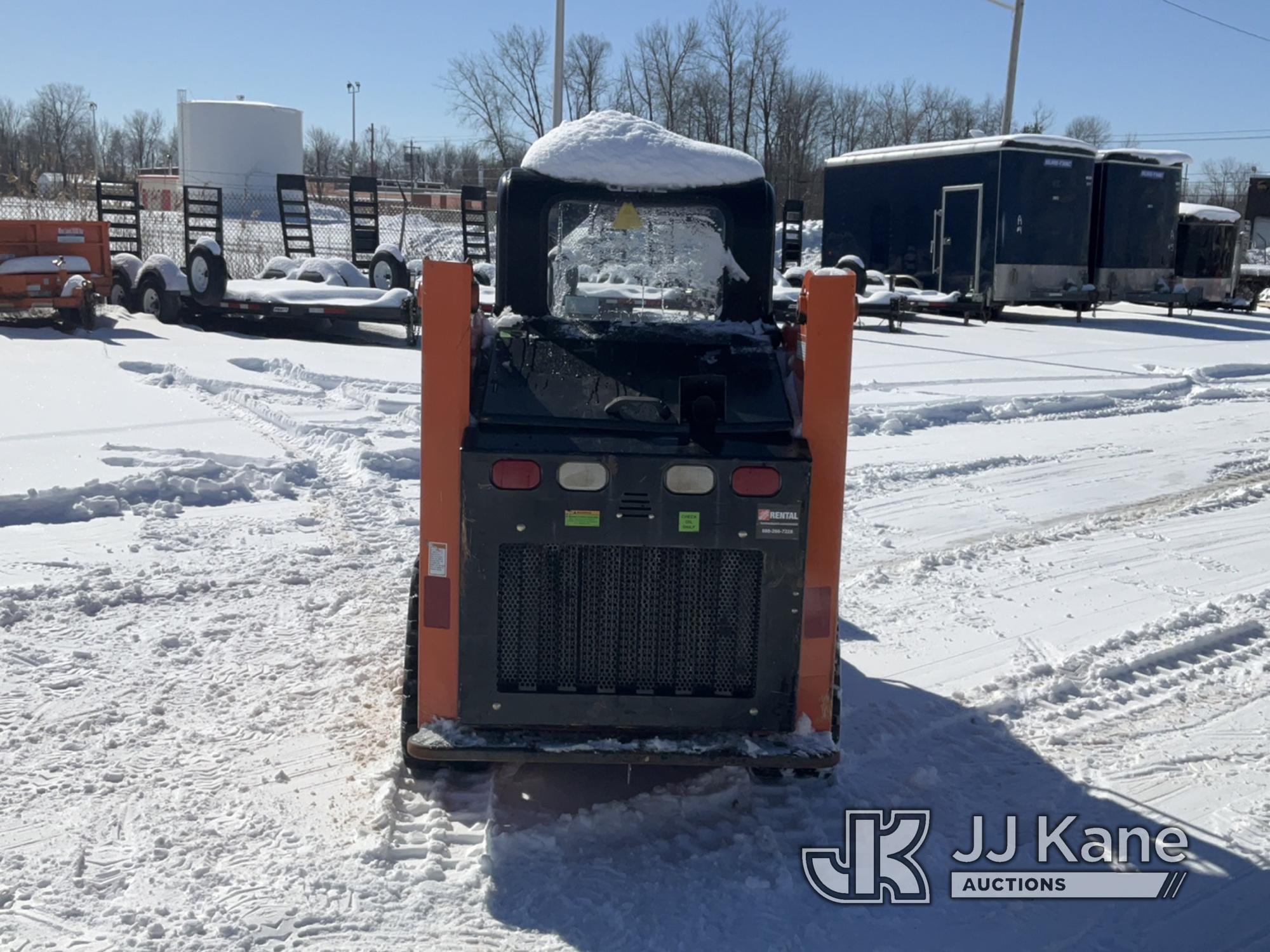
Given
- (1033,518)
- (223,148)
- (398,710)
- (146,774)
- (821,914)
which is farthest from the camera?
(223,148)

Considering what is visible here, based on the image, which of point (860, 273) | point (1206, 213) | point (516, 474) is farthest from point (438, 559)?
point (1206, 213)

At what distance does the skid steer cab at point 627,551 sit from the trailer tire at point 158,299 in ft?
49.9

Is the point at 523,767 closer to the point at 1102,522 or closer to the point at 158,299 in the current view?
the point at 1102,522

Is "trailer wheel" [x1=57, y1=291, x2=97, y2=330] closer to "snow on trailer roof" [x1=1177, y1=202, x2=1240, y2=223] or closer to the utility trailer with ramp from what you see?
the utility trailer with ramp

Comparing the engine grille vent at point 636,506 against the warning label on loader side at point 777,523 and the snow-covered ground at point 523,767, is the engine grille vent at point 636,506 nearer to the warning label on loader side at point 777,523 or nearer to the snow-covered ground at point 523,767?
the warning label on loader side at point 777,523

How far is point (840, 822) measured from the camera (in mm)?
3982

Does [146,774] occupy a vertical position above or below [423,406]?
below

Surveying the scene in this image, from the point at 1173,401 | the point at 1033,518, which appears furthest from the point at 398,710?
the point at 1173,401

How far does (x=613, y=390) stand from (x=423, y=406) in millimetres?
644

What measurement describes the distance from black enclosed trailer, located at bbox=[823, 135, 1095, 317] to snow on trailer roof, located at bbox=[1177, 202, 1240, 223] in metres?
4.20

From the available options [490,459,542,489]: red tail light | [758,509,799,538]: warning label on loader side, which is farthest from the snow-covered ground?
[490,459,542,489]: red tail light

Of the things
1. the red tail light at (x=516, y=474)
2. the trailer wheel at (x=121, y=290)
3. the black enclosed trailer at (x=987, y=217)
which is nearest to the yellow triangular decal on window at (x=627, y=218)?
the red tail light at (x=516, y=474)

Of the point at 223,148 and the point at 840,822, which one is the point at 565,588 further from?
the point at 223,148

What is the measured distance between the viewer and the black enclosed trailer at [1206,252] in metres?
26.4
